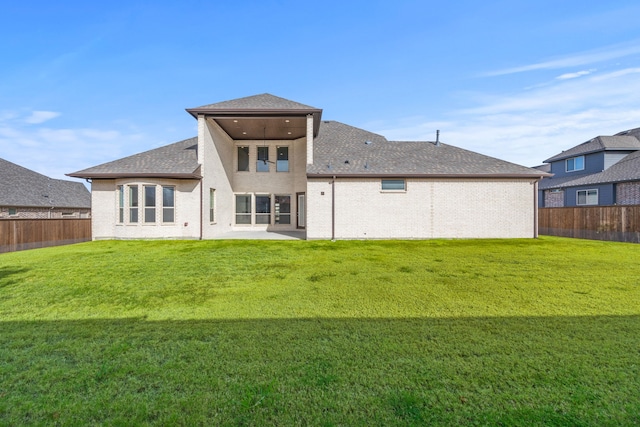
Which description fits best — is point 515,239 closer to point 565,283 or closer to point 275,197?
point 565,283

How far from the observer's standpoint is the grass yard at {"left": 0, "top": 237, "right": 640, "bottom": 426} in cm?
226

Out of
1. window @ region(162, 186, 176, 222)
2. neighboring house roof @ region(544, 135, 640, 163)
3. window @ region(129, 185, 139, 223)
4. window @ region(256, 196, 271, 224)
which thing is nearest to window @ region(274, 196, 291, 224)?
window @ region(256, 196, 271, 224)

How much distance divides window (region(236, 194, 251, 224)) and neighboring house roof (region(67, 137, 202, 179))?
402 cm

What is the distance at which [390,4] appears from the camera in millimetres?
9945

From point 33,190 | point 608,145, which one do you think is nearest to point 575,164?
point 608,145

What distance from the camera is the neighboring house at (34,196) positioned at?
20672 millimetres

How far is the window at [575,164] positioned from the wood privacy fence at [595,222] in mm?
11045

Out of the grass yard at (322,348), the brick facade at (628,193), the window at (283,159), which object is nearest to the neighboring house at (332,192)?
the window at (283,159)

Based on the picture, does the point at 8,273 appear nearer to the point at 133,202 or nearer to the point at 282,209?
the point at 133,202

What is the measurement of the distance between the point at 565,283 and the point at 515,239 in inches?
343

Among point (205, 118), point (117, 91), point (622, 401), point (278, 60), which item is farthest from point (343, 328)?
point (117, 91)

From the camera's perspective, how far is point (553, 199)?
79.4 ft

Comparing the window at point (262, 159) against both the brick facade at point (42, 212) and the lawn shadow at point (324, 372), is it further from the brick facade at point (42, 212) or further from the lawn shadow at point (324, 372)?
the brick facade at point (42, 212)

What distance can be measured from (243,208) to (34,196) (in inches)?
741
